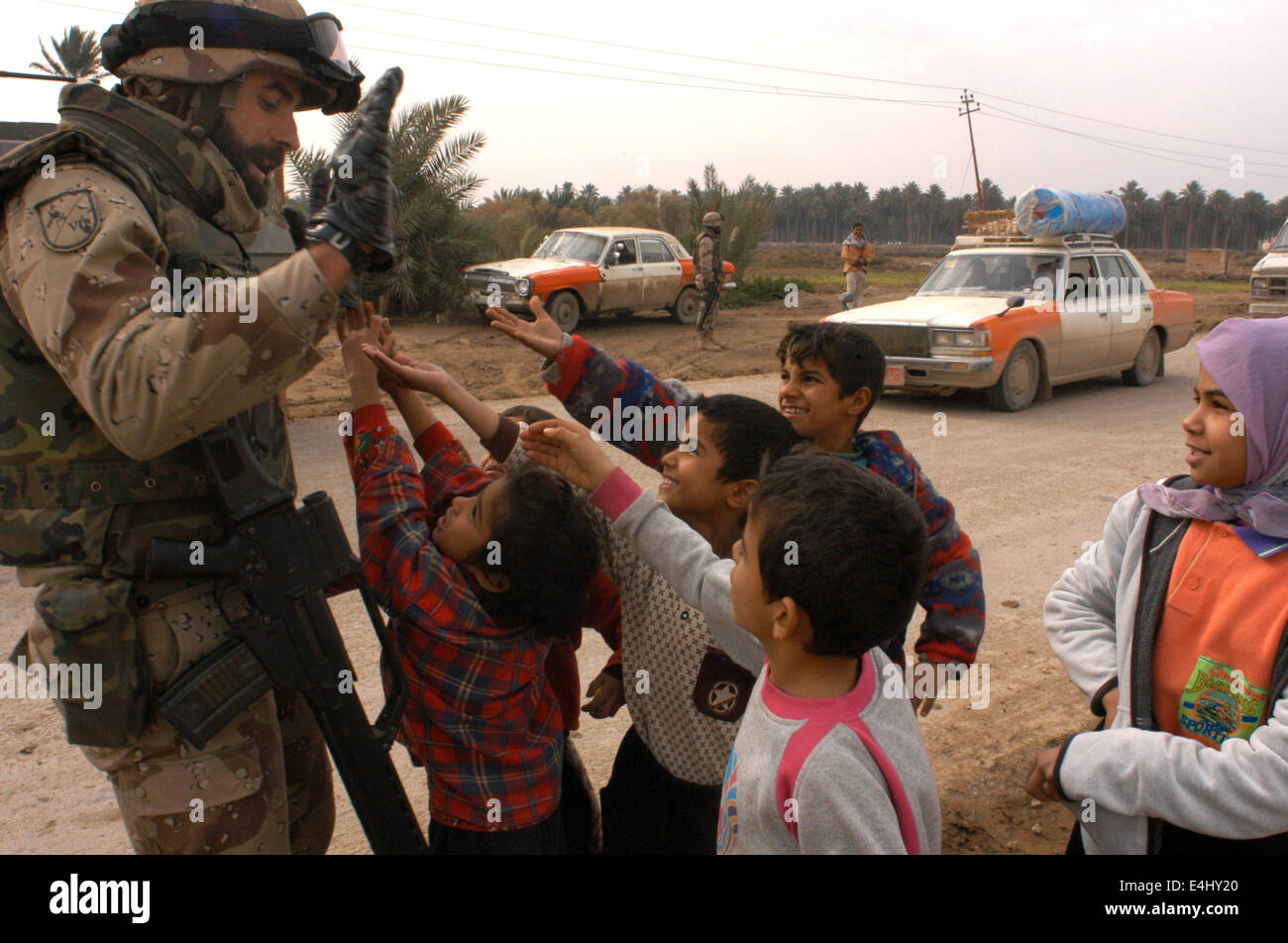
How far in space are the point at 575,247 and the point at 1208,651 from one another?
48.7 ft

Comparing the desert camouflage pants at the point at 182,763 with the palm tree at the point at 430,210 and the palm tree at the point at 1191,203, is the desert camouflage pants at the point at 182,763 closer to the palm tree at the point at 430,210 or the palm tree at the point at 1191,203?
the palm tree at the point at 430,210

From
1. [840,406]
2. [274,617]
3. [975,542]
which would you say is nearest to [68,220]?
[274,617]

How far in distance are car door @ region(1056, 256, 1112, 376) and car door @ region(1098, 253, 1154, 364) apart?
159 millimetres

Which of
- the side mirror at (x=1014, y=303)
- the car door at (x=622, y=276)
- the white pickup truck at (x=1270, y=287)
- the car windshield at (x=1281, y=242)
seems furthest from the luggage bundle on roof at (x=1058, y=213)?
the car door at (x=622, y=276)

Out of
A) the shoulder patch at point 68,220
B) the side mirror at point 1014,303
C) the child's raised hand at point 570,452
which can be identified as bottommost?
the child's raised hand at point 570,452

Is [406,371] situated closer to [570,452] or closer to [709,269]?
[570,452]

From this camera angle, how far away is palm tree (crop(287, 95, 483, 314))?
1588 centimetres

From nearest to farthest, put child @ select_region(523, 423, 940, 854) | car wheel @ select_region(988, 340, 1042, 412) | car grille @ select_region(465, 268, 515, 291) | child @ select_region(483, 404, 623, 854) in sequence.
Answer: child @ select_region(523, 423, 940, 854), child @ select_region(483, 404, 623, 854), car wheel @ select_region(988, 340, 1042, 412), car grille @ select_region(465, 268, 515, 291)

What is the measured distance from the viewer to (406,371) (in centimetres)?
215

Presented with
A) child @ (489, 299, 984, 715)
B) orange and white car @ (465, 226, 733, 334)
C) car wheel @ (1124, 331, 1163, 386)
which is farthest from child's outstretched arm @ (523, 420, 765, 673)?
orange and white car @ (465, 226, 733, 334)

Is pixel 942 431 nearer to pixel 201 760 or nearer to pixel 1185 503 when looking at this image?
pixel 1185 503

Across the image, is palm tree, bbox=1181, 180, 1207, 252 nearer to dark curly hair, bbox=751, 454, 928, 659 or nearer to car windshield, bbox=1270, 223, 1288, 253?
car windshield, bbox=1270, 223, 1288, 253

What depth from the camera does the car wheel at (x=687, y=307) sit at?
17.3 metres

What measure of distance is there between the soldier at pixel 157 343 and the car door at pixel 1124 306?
35.9 feet
